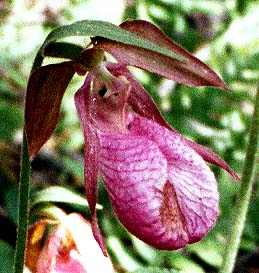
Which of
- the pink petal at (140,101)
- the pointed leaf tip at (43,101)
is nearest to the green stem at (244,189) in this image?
the pink petal at (140,101)

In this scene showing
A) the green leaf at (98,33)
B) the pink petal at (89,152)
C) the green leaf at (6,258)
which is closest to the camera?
the green leaf at (98,33)

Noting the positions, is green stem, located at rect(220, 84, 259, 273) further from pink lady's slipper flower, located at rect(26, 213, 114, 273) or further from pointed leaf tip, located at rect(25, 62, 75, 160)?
pointed leaf tip, located at rect(25, 62, 75, 160)

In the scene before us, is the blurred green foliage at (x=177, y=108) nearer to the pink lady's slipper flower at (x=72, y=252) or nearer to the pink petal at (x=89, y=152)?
the pink lady's slipper flower at (x=72, y=252)

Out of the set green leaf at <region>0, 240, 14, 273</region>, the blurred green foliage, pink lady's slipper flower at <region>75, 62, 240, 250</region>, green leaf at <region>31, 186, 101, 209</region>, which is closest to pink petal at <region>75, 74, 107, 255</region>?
pink lady's slipper flower at <region>75, 62, 240, 250</region>

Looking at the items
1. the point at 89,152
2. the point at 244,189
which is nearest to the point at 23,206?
the point at 89,152

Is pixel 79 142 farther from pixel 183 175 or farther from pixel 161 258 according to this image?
pixel 183 175

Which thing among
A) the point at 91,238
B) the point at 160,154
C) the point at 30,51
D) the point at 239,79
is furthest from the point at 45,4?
the point at 160,154
